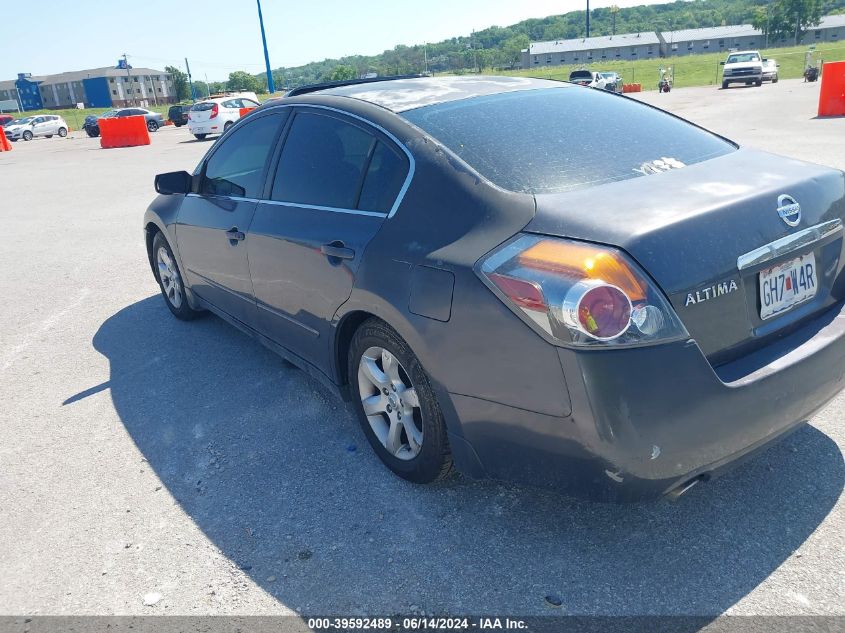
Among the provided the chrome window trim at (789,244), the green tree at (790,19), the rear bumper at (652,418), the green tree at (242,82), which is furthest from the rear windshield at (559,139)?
the green tree at (790,19)

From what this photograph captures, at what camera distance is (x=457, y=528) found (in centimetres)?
280

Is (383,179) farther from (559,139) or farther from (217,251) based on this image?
(217,251)

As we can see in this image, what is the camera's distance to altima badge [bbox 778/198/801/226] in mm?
2498

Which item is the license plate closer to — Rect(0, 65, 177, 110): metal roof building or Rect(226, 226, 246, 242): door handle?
Rect(226, 226, 246, 242): door handle

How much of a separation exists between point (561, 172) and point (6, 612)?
2.66m

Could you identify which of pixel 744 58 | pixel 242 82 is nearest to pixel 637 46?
pixel 242 82

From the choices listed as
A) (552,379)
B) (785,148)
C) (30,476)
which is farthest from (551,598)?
(785,148)

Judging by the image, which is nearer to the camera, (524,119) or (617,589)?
(617,589)

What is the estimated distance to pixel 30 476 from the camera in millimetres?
3484

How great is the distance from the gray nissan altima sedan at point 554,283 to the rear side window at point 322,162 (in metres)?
0.01

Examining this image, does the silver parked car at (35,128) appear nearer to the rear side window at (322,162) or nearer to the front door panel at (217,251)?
the front door panel at (217,251)

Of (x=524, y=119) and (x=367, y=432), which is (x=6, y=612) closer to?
(x=367, y=432)

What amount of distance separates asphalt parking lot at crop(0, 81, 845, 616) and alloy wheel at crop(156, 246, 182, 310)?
0.96 m

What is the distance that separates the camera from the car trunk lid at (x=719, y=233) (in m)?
2.25
